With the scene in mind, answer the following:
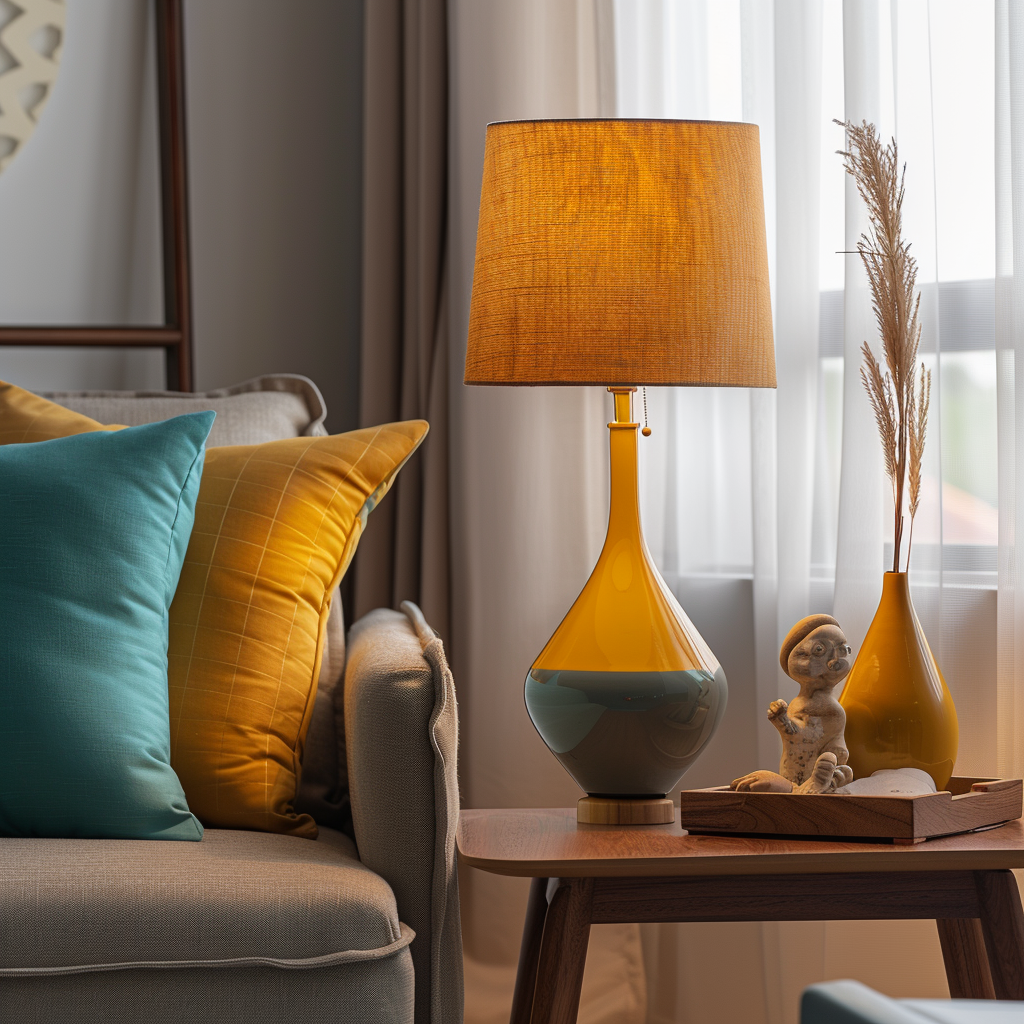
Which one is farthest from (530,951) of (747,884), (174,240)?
(174,240)

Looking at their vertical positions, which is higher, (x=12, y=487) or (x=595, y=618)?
(x=12, y=487)

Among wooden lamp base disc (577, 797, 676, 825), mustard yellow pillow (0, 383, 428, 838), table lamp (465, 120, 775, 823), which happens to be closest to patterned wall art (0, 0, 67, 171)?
mustard yellow pillow (0, 383, 428, 838)

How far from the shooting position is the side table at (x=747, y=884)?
3.72 ft

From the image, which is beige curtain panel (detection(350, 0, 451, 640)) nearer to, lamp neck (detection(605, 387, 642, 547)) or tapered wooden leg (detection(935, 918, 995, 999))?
lamp neck (detection(605, 387, 642, 547))

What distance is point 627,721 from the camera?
4.16ft

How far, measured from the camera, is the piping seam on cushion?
1.07 meters

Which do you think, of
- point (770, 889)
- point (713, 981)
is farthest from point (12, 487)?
point (713, 981)

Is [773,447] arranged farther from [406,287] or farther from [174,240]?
[174,240]

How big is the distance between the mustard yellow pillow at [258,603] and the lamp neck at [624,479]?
319mm

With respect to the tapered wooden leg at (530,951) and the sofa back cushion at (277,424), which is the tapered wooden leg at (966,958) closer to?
the tapered wooden leg at (530,951)

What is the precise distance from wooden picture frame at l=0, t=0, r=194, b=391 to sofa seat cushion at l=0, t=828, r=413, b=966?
3.81 feet

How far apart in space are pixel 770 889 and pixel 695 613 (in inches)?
29.4

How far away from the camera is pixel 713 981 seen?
185 cm

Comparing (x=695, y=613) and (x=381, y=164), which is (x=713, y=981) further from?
(x=381, y=164)
